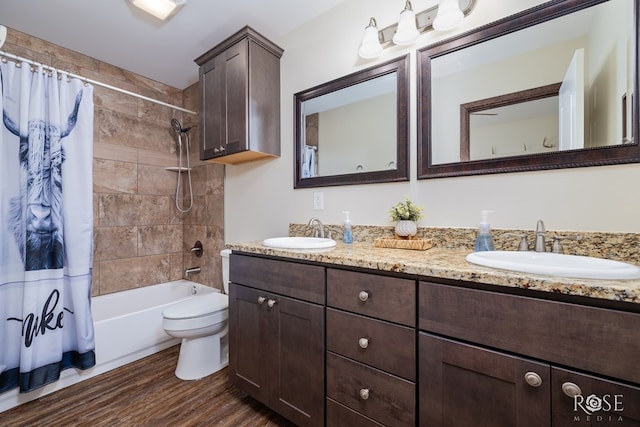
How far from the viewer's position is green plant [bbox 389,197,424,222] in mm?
1335

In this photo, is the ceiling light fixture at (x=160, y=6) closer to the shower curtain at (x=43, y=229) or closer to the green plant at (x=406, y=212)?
the shower curtain at (x=43, y=229)

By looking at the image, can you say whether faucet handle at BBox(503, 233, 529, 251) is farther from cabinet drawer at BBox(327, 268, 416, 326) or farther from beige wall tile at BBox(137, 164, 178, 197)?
beige wall tile at BBox(137, 164, 178, 197)

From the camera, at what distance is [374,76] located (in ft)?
4.99

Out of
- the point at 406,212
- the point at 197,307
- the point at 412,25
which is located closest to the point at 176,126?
the point at 197,307

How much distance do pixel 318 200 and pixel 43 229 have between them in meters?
1.71

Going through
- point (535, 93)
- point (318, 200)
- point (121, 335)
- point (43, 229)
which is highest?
point (535, 93)

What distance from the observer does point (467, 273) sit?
79 cm

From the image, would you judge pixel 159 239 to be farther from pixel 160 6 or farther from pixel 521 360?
pixel 521 360

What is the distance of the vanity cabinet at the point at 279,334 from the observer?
114cm

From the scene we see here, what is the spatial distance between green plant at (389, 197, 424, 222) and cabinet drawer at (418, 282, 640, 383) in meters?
0.52

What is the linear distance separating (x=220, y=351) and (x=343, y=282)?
1387 mm

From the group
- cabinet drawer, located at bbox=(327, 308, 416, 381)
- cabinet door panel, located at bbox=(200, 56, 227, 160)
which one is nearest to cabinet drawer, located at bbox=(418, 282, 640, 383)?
cabinet drawer, located at bbox=(327, 308, 416, 381)

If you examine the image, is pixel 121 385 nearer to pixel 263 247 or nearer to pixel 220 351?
pixel 220 351

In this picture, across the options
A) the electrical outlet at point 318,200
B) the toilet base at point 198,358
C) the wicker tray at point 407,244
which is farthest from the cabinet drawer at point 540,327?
the toilet base at point 198,358
